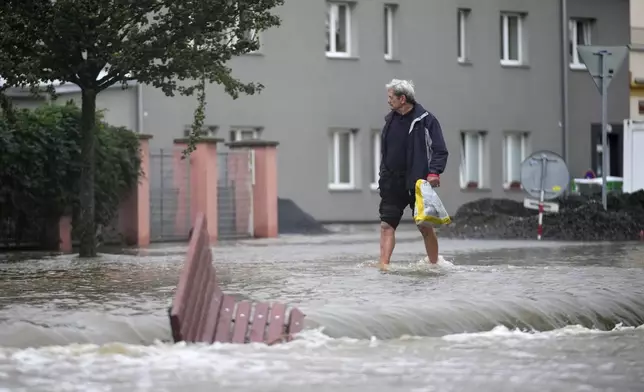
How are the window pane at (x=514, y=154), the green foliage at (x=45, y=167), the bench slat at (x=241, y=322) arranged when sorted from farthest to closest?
1. the window pane at (x=514, y=154)
2. the green foliage at (x=45, y=167)
3. the bench slat at (x=241, y=322)

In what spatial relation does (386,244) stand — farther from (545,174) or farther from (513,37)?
(513,37)

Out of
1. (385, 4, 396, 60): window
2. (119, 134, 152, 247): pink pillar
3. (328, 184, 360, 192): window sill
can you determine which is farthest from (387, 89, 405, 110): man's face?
(385, 4, 396, 60): window

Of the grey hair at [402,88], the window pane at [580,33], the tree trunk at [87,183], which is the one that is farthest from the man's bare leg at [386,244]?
the window pane at [580,33]

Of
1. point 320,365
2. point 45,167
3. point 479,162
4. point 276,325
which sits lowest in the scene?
point 320,365

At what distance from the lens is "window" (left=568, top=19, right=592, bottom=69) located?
41.8 metres

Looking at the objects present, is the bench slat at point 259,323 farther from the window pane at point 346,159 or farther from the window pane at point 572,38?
the window pane at point 572,38

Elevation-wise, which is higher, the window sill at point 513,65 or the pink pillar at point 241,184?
the window sill at point 513,65

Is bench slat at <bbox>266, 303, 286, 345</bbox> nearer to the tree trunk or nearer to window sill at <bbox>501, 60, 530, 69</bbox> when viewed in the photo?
the tree trunk

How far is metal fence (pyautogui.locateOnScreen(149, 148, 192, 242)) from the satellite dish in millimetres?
5926

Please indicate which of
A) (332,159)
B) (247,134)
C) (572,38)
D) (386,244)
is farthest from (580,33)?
(386,244)

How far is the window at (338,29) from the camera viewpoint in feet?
123

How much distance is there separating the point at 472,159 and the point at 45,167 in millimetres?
21497

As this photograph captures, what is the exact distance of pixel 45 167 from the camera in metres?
20.2

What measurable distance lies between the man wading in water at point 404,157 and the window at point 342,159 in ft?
75.3
